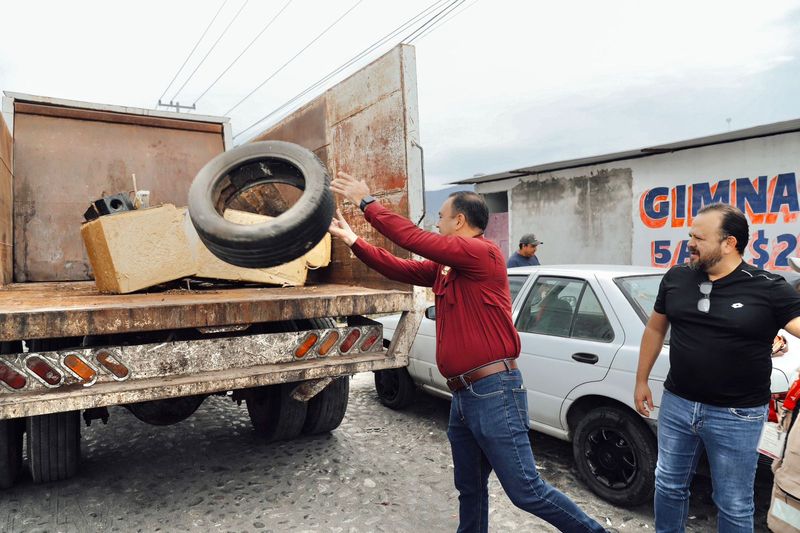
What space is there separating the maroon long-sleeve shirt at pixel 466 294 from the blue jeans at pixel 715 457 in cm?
80

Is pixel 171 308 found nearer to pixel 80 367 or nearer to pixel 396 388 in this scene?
pixel 80 367

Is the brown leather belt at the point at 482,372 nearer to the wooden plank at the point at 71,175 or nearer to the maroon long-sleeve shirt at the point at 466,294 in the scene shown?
the maroon long-sleeve shirt at the point at 466,294

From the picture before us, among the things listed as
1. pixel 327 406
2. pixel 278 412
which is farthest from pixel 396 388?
pixel 278 412

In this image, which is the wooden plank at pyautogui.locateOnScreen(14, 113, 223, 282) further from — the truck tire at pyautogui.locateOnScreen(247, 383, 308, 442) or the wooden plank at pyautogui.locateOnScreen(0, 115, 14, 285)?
the truck tire at pyautogui.locateOnScreen(247, 383, 308, 442)

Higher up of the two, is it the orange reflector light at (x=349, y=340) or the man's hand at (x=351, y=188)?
the man's hand at (x=351, y=188)

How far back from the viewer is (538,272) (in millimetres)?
4484

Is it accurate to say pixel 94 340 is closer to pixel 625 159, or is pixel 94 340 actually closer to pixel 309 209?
pixel 309 209

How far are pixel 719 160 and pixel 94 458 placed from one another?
33.2 feet

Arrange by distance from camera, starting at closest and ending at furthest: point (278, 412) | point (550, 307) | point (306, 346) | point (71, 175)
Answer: point (306, 346) → point (550, 307) → point (278, 412) → point (71, 175)

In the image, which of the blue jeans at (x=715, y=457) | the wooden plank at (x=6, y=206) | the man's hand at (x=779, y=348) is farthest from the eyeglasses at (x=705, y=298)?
the wooden plank at (x=6, y=206)

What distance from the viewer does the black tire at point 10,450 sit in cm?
346

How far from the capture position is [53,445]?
3547 millimetres

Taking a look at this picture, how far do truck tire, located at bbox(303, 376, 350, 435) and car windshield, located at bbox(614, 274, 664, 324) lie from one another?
2.17m

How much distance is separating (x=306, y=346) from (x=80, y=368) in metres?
1.16
